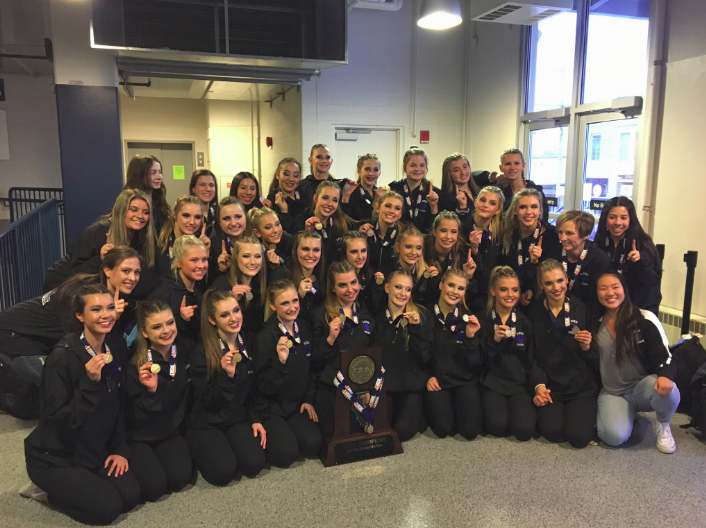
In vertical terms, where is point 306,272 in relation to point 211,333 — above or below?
above

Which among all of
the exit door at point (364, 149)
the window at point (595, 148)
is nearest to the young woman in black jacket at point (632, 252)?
the window at point (595, 148)

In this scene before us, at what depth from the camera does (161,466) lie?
2803mm

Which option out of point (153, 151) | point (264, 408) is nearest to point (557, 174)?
point (264, 408)

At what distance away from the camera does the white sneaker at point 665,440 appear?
10.7 feet

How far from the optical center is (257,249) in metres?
→ 3.31

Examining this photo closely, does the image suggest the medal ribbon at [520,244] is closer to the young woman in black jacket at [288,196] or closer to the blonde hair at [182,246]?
the young woman in black jacket at [288,196]

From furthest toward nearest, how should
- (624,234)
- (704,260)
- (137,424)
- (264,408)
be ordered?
(704,260), (624,234), (264,408), (137,424)

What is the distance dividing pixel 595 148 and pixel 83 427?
→ 218 inches

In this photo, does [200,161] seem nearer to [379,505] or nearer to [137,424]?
[137,424]

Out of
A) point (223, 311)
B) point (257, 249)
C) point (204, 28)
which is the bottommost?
point (223, 311)

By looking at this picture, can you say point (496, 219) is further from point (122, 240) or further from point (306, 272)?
point (122, 240)

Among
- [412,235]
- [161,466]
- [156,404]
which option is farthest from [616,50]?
[161,466]

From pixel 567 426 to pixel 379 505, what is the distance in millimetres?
1400

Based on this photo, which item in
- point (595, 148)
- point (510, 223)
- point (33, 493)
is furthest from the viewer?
point (595, 148)
